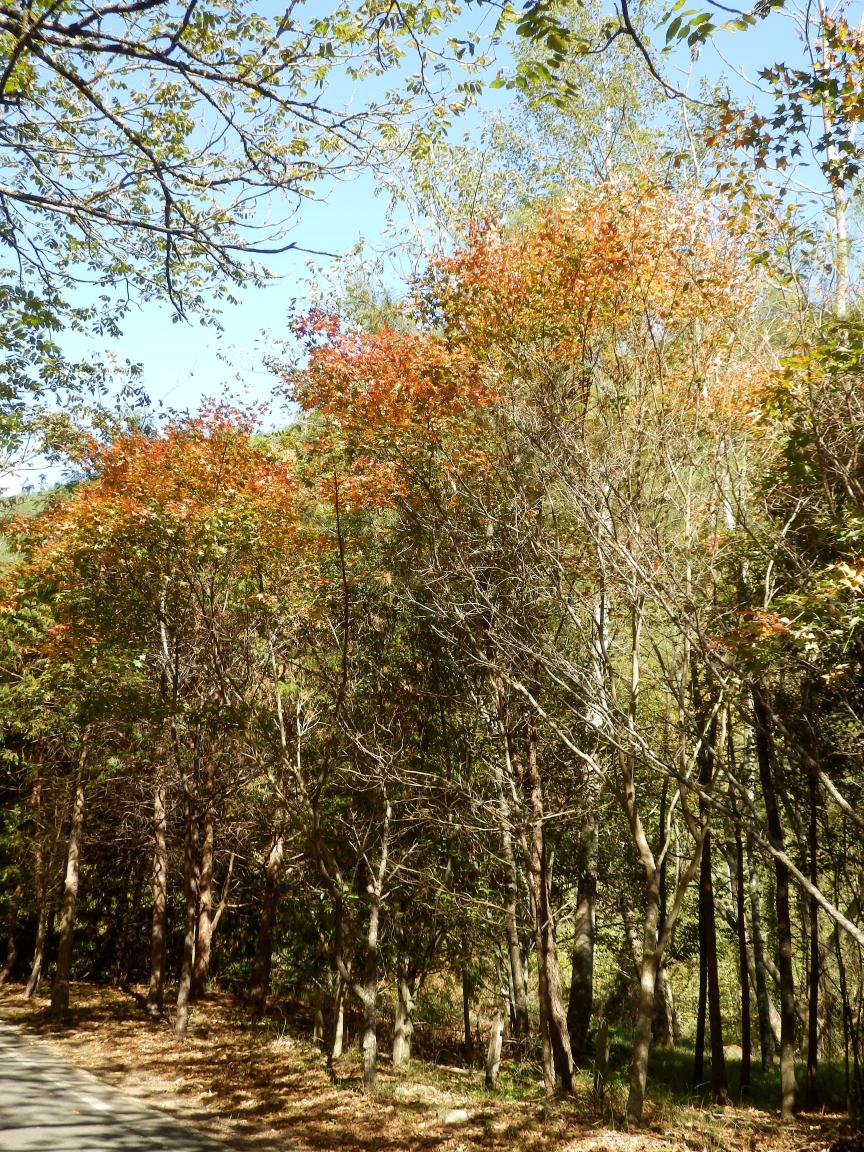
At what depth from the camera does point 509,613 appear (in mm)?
9078

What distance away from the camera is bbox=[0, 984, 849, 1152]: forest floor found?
8320 mm

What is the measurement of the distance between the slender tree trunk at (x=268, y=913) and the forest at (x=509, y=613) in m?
0.10

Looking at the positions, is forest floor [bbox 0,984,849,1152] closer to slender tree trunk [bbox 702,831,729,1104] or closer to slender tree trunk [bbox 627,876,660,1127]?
slender tree trunk [bbox 627,876,660,1127]

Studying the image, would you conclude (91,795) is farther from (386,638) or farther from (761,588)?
(761,588)

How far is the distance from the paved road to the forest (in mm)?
2786

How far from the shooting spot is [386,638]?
1280cm

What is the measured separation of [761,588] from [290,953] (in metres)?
14.6

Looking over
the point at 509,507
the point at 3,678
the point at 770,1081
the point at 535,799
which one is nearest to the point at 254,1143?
the point at 535,799

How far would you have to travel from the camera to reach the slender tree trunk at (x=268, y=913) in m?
14.9

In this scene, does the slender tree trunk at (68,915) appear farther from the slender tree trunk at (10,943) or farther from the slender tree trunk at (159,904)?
the slender tree trunk at (10,943)

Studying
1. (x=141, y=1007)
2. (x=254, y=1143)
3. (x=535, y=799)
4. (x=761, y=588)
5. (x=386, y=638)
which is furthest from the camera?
(x=141, y=1007)

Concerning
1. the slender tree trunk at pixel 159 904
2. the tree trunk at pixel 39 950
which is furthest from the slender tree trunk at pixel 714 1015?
the tree trunk at pixel 39 950

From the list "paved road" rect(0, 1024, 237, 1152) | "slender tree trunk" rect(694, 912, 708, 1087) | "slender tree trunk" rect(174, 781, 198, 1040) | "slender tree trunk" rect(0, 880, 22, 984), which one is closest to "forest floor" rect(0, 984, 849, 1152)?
"slender tree trunk" rect(174, 781, 198, 1040)

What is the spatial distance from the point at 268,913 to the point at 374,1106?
18.9 ft
